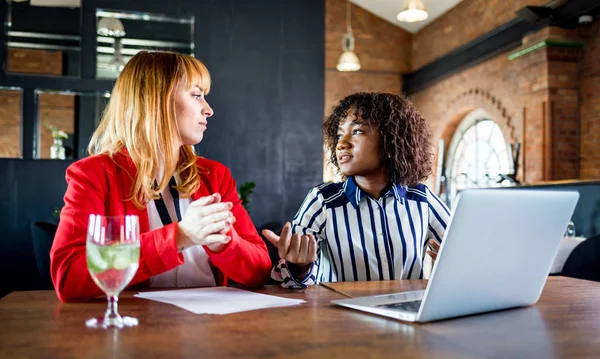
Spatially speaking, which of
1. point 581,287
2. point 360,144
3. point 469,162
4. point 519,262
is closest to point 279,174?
point 360,144

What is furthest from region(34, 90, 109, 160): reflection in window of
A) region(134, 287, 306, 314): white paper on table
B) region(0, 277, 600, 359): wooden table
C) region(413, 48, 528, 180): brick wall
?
region(413, 48, 528, 180): brick wall

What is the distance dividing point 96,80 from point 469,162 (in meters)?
6.21

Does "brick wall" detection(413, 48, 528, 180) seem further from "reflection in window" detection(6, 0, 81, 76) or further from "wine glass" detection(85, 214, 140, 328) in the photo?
"wine glass" detection(85, 214, 140, 328)

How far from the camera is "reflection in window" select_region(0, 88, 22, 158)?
4.00 metres

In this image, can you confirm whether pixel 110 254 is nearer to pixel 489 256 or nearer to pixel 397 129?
pixel 489 256

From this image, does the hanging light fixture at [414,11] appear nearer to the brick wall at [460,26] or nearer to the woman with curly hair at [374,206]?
the brick wall at [460,26]

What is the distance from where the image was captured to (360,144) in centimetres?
172

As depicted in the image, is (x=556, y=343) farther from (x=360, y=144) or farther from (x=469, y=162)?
(x=469, y=162)

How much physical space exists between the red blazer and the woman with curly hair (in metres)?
0.27

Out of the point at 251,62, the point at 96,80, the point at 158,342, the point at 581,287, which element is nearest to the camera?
the point at 158,342

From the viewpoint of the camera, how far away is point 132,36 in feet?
14.1

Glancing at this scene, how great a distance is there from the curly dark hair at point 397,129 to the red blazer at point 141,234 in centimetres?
47

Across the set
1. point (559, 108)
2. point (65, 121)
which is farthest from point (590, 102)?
point (65, 121)

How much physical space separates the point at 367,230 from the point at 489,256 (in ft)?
2.48
